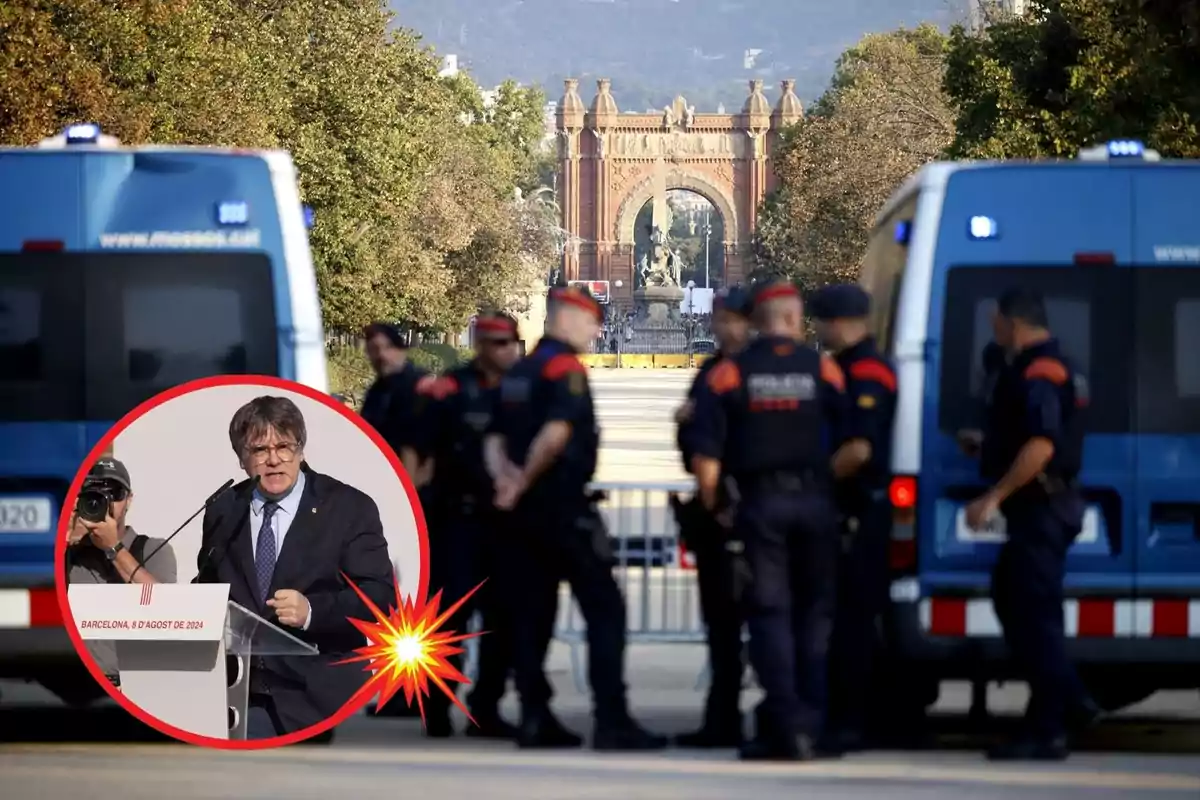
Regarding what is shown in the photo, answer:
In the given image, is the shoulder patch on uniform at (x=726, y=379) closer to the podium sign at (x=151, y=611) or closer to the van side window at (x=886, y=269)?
the van side window at (x=886, y=269)

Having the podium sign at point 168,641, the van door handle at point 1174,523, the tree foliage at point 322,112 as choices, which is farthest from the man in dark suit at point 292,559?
the tree foliage at point 322,112

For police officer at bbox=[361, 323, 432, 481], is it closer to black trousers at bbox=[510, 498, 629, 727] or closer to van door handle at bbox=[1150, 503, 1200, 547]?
black trousers at bbox=[510, 498, 629, 727]

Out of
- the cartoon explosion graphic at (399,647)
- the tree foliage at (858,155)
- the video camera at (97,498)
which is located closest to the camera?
the video camera at (97,498)

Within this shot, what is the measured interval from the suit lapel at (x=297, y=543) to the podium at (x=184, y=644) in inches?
6.5

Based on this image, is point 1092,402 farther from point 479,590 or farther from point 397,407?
point 397,407

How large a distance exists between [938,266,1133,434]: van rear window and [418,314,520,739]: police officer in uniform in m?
1.88

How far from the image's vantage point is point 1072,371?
28.8ft

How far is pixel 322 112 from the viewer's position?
147ft

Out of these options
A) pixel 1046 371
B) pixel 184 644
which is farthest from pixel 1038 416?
pixel 184 644

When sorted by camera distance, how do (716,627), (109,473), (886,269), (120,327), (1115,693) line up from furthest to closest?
1. (1115,693)
2. (886,269)
3. (716,627)
4. (120,327)
5. (109,473)

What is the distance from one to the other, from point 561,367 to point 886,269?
2.04 m

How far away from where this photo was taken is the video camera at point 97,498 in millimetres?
8203

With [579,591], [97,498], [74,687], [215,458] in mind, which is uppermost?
[215,458]

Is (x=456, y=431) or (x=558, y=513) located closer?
(x=558, y=513)
